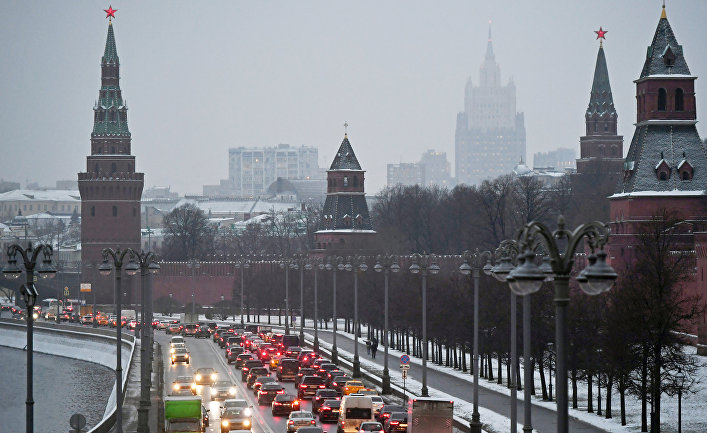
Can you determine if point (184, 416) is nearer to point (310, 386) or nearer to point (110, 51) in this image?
point (310, 386)

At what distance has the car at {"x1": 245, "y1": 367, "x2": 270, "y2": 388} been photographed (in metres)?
57.5

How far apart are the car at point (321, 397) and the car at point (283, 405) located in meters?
0.66

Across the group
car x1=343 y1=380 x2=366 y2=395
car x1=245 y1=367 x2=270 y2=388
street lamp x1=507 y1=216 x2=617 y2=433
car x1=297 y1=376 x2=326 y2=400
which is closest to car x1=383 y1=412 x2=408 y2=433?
car x1=343 y1=380 x2=366 y2=395

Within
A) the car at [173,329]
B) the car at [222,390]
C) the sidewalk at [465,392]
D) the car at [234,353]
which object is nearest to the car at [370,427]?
the sidewalk at [465,392]

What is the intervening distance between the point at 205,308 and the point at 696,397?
300ft

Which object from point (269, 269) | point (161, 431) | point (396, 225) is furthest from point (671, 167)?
point (396, 225)

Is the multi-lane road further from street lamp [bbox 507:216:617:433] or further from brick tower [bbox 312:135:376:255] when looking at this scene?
street lamp [bbox 507:216:617:433]

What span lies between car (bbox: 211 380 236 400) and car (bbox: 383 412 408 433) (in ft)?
42.7

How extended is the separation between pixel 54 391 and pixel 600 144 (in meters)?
90.6

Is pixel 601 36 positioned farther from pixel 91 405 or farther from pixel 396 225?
pixel 91 405

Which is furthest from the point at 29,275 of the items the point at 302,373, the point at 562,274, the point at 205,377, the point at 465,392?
the point at 302,373

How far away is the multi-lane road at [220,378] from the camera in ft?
143

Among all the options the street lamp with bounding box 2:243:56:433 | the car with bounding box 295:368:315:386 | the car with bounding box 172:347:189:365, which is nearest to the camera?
the street lamp with bounding box 2:243:56:433

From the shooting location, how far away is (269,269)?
130875 mm
